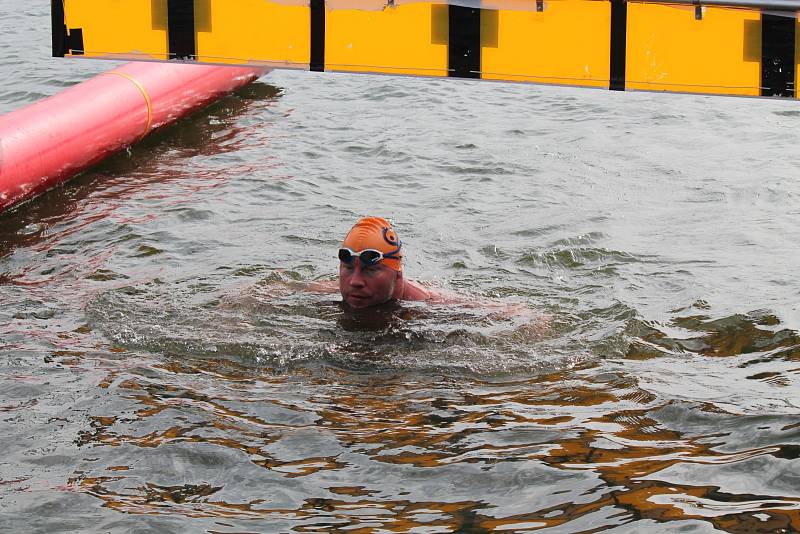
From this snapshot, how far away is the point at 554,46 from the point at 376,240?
1.73 m

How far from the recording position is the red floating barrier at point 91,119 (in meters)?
10.8

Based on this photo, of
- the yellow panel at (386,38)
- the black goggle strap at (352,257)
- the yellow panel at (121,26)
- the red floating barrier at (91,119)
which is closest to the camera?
the yellow panel at (386,38)

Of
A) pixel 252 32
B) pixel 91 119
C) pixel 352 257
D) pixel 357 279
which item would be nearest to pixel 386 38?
pixel 252 32

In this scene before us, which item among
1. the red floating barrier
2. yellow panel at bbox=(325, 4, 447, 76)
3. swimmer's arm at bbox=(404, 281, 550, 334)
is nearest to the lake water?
swimmer's arm at bbox=(404, 281, 550, 334)

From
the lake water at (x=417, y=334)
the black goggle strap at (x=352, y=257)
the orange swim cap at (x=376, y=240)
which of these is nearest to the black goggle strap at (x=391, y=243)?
the orange swim cap at (x=376, y=240)

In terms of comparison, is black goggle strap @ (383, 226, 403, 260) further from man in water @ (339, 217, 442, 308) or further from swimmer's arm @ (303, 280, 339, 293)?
swimmer's arm @ (303, 280, 339, 293)

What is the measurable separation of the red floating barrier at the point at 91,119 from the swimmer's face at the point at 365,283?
4.39 metres

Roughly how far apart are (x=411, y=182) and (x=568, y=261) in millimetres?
2621

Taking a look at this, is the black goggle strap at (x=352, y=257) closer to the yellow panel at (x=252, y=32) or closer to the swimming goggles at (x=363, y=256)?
the swimming goggles at (x=363, y=256)

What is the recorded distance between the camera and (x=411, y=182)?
38.3 ft

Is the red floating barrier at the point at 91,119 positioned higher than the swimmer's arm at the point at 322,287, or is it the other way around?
the red floating barrier at the point at 91,119

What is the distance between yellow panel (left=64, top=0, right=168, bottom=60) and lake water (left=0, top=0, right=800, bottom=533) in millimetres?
1882

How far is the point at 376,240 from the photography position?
7.61m

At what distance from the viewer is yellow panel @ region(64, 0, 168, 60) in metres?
7.24
